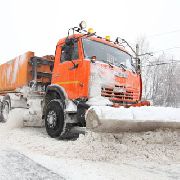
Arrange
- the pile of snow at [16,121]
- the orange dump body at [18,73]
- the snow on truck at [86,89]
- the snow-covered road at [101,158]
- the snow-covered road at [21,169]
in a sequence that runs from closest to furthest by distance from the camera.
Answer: the snow-covered road at [21,169] < the snow-covered road at [101,158] < the snow on truck at [86,89] < the pile of snow at [16,121] < the orange dump body at [18,73]

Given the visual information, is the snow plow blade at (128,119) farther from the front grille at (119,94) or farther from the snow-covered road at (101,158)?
the front grille at (119,94)

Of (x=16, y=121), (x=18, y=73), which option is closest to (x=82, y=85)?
(x=16, y=121)

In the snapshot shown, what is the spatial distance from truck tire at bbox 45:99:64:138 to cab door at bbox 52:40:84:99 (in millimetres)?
438

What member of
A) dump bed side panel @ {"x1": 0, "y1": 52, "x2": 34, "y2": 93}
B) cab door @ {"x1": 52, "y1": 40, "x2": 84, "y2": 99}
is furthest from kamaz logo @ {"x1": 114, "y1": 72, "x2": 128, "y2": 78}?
dump bed side panel @ {"x1": 0, "y1": 52, "x2": 34, "y2": 93}

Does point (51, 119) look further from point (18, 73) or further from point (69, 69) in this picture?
point (18, 73)

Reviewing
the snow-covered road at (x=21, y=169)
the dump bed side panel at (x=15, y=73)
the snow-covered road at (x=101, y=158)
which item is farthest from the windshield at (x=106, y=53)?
the snow-covered road at (x=21, y=169)

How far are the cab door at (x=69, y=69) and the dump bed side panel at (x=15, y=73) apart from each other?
1761 millimetres

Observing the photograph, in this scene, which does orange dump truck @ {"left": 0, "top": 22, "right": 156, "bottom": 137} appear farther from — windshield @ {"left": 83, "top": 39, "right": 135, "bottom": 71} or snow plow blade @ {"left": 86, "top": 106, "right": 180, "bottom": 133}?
snow plow blade @ {"left": 86, "top": 106, "right": 180, "bottom": 133}

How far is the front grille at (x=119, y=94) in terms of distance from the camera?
267 inches

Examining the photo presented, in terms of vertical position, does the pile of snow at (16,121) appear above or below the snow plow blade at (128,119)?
below

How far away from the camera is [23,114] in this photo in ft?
28.8

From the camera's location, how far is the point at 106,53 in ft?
24.2

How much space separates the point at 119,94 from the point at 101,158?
2.42m

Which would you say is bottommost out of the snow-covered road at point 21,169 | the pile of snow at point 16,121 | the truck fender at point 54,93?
the snow-covered road at point 21,169
